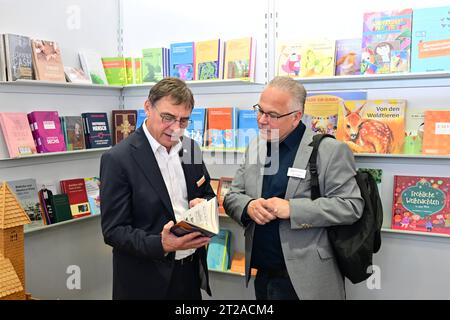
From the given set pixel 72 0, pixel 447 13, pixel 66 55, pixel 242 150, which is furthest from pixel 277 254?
pixel 72 0

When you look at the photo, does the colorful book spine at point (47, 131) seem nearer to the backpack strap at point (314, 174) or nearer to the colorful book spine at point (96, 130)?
the colorful book spine at point (96, 130)

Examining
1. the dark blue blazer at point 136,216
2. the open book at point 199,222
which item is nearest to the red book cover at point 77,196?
the dark blue blazer at point 136,216

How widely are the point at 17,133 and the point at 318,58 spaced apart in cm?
208

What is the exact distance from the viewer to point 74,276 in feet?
10.8

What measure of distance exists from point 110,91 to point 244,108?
4.11 ft

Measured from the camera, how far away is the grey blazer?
186 centimetres

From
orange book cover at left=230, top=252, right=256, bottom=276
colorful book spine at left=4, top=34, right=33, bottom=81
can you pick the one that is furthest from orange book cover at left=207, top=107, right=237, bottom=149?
colorful book spine at left=4, top=34, right=33, bottom=81

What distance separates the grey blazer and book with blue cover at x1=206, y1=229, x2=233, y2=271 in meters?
1.28

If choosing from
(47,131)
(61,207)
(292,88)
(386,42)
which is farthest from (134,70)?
(386,42)

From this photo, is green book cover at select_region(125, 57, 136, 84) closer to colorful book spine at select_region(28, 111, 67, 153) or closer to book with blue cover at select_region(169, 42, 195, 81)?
book with blue cover at select_region(169, 42, 195, 81)

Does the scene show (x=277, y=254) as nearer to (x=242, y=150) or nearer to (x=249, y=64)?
(x=242, y=150)

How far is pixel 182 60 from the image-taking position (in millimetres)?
3211

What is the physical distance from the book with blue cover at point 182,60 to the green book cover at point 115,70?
0.51 meters

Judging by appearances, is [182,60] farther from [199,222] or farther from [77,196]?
[199,222]
